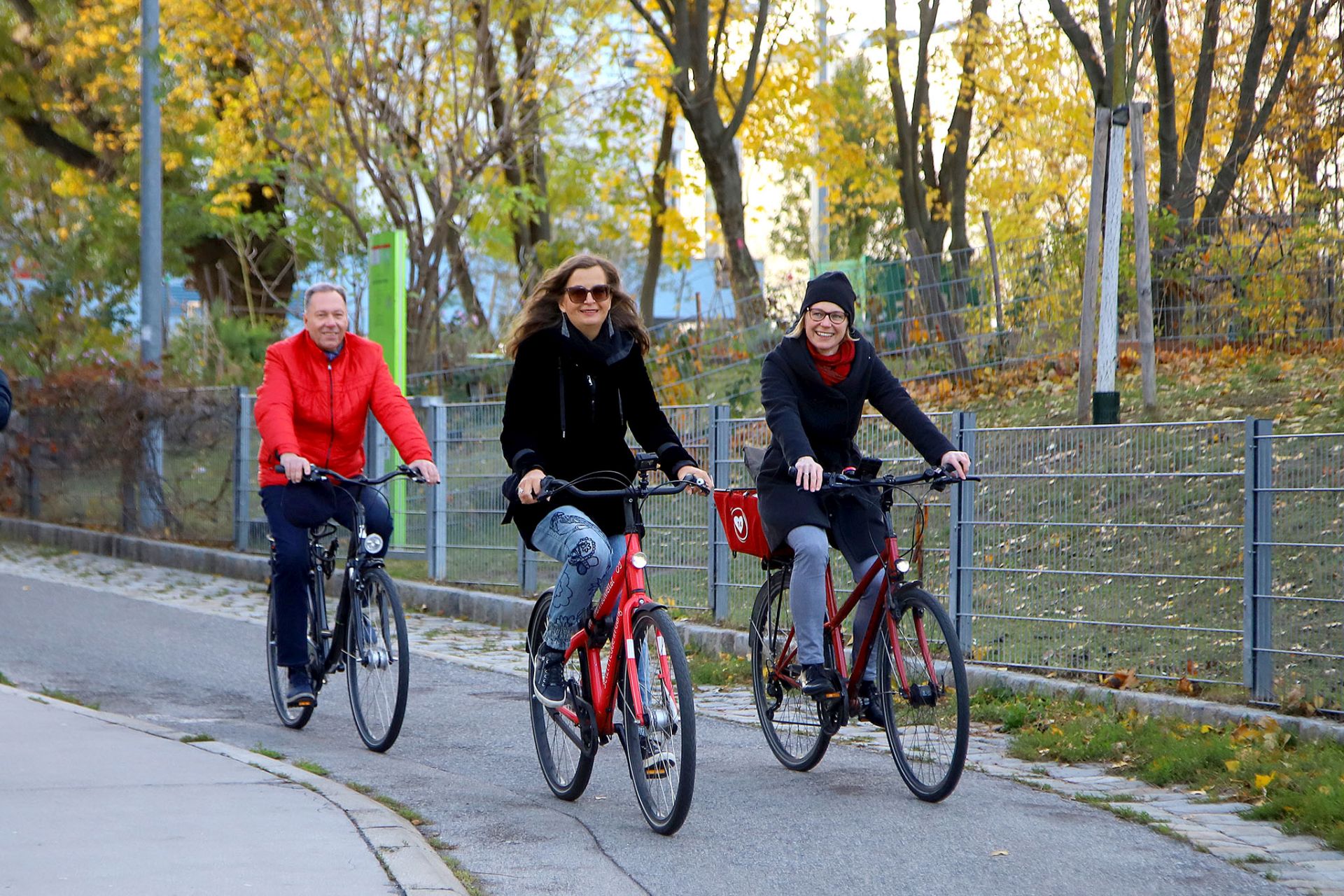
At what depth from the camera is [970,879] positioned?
486 cm

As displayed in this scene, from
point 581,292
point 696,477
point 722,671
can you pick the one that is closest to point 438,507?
point 722,671

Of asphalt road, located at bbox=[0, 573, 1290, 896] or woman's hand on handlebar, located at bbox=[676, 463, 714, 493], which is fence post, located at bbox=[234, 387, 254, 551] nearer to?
asphalt road, located at bbox=[0, 573, 1290, 896]

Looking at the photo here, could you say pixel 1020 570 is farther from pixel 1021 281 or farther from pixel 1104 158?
pixel 1021 281

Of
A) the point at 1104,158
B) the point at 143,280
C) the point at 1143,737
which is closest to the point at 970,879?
the point at 1143,737

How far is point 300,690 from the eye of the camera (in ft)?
24.4

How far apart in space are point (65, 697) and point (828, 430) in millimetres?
4388

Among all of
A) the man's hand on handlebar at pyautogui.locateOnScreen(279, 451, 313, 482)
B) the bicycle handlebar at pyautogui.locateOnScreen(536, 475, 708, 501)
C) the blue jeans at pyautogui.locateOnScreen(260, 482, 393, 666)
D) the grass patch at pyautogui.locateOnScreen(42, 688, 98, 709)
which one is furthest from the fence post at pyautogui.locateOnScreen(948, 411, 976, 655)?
Answer: the grass patch at pyautogui.locateOnScreen(42, 688, 98, 709)

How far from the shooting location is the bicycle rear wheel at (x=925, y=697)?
5.58m

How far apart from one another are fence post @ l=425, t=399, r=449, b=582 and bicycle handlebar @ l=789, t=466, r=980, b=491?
729 cm

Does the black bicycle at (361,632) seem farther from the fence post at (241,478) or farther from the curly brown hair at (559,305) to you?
the fence post at (241,478)

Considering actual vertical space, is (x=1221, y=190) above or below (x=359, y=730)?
above

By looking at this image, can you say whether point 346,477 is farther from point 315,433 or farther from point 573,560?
point 573,560

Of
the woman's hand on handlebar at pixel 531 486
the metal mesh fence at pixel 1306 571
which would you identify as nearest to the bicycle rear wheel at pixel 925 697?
the woman's hand on handlebar at pixel 531 486

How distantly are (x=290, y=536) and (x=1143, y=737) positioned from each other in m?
3.88
